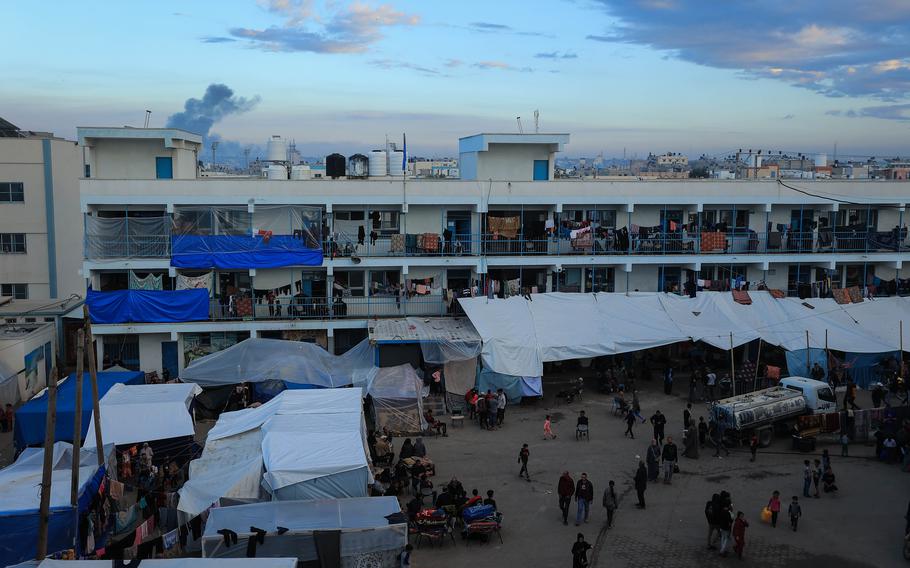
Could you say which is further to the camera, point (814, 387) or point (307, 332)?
point (307, 332)

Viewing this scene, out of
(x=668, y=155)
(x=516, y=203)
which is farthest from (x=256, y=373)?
(x=668, y=155)

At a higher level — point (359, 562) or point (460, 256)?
point (460, 256)

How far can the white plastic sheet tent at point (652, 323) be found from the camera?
27494 millimetres

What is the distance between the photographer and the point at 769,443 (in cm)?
2328

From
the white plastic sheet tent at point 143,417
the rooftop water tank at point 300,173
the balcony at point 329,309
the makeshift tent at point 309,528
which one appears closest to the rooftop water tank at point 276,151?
the rooftop water tank at point 300,173

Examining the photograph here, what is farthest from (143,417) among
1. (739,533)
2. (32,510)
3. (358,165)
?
(358,165)

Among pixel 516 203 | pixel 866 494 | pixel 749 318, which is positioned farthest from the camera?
pixel 516 203

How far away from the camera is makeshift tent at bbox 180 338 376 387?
26125 mm

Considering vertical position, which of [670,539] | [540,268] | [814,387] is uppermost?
[540,268]

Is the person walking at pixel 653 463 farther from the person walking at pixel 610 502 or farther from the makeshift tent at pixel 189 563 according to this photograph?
the makeshift tent at pixel 189 563

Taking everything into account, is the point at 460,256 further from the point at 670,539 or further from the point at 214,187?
the point at 670,539

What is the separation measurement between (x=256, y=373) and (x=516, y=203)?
38.8ft

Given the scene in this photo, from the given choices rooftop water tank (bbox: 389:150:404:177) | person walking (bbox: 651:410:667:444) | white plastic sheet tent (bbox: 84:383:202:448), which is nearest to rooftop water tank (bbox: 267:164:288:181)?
rooftop water tank (bbox: 389:150:404:177)

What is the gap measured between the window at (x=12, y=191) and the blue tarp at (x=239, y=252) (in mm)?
11160
